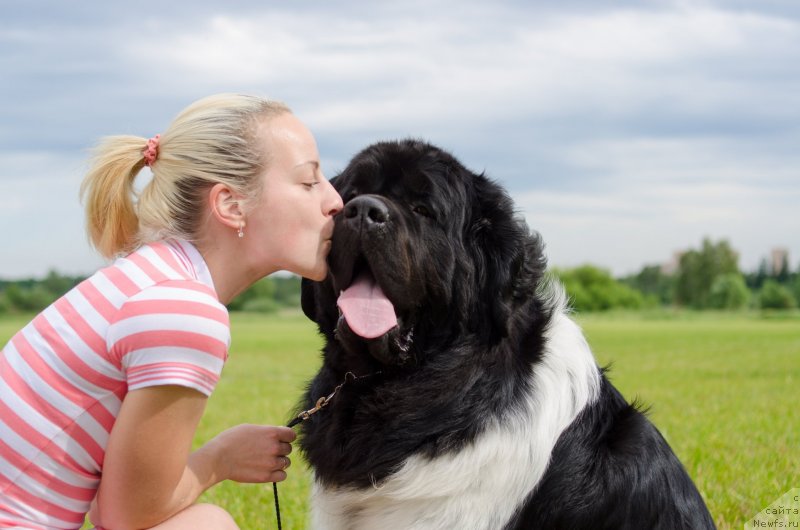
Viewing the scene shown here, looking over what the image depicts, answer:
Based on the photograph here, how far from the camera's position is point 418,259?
3.31 m

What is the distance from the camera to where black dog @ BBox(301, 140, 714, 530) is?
10.4 feet

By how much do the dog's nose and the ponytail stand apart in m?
0.79

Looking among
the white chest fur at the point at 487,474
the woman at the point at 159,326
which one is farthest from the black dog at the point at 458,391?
the woman at the point at 159,326

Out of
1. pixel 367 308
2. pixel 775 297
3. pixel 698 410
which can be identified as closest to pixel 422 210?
pixel 367 308

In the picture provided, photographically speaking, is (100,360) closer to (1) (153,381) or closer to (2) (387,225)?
(1) (153,381)

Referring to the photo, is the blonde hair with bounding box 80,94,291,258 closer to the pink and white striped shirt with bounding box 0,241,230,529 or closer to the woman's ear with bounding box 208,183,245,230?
the woman's ear with bounding box 208,183,245,230

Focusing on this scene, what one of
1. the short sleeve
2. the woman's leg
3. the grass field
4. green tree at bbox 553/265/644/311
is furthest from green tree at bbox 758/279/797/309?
the short sleeve

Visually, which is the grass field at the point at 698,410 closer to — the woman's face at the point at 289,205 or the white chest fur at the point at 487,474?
the white chest fur at the point at 487,474

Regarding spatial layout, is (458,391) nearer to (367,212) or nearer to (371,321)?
(371,321)

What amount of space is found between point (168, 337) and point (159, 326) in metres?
0.04

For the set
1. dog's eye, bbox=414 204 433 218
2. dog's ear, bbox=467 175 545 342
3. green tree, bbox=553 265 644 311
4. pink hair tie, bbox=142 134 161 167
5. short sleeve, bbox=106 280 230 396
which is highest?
pink hair tie, bbox=142 134 161 167

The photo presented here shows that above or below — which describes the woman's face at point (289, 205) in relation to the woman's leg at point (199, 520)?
above

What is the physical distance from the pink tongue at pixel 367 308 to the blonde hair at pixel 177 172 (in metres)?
0.60

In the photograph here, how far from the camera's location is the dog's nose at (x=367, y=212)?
3.14 meters
